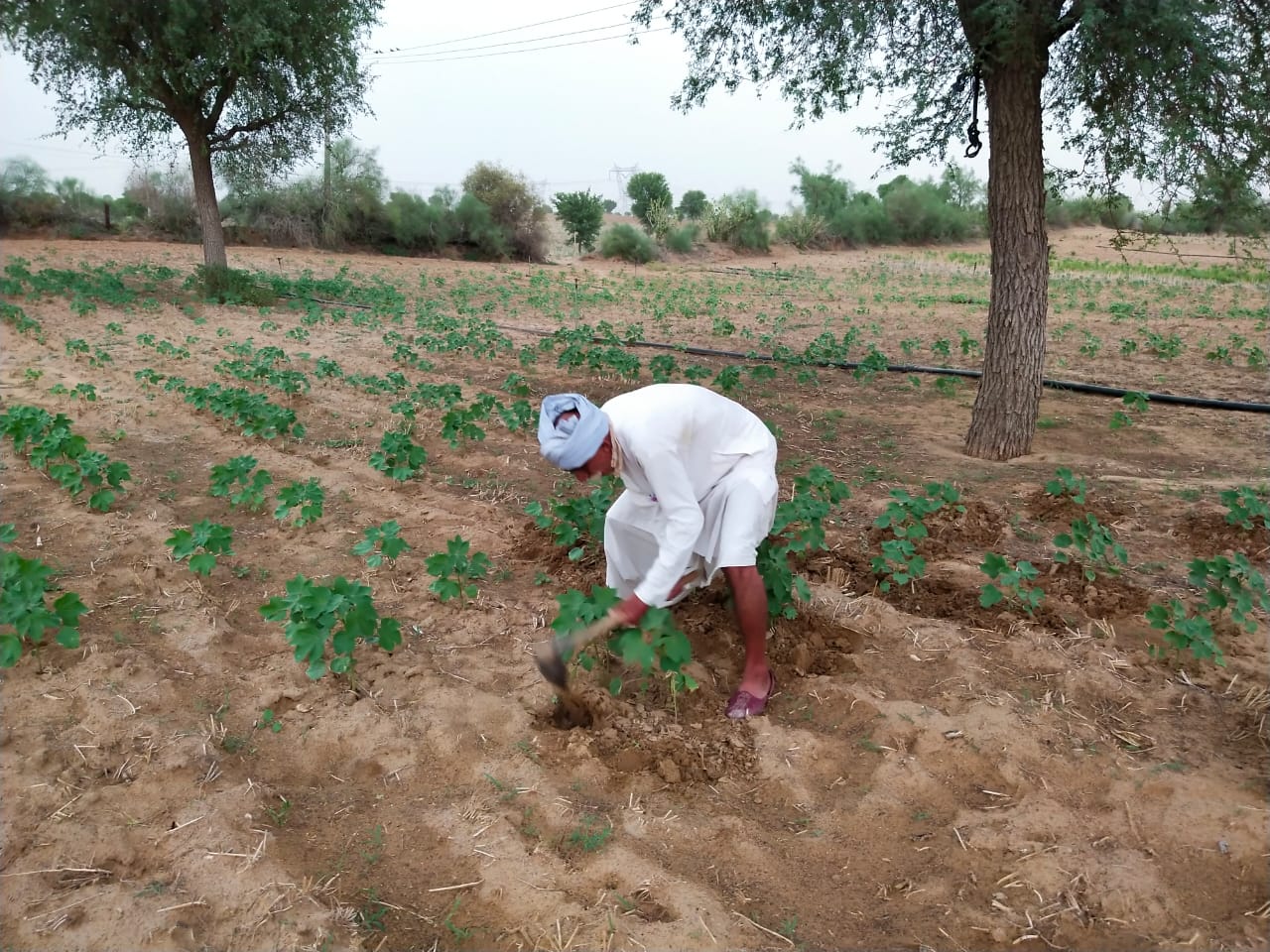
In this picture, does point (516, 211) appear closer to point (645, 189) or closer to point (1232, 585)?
point (645, 189)

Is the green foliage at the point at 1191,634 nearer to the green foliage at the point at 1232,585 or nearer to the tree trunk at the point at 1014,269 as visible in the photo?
the green foliage at the point at 1232,585

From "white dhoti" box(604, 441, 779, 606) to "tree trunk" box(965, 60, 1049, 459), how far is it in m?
3.80

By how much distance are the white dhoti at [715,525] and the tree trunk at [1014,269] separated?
3.80 metres

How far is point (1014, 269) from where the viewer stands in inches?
238

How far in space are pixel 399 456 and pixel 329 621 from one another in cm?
238

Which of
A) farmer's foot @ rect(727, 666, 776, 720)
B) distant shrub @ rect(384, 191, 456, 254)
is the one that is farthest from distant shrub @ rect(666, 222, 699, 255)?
farmer's foot @ rect(727, 666, 776, 720)

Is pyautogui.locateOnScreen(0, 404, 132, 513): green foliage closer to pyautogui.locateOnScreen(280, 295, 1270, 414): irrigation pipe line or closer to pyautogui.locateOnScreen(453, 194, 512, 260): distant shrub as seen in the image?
pyautogui.locateOnScreen(280, 295, 1270, 414): irrigation pipe line

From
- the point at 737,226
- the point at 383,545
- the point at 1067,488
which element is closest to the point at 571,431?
the point at 383,545

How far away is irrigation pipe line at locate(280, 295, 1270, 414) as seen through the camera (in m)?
7.14

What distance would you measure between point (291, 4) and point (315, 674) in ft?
41.1

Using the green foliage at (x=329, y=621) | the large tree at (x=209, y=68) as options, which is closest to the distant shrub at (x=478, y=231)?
the large tree at (x=209, y=68)

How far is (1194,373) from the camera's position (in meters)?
9.10

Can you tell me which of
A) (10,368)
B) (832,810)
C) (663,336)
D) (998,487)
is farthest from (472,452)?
(663,336)

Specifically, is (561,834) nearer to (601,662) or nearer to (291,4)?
(601,662)
